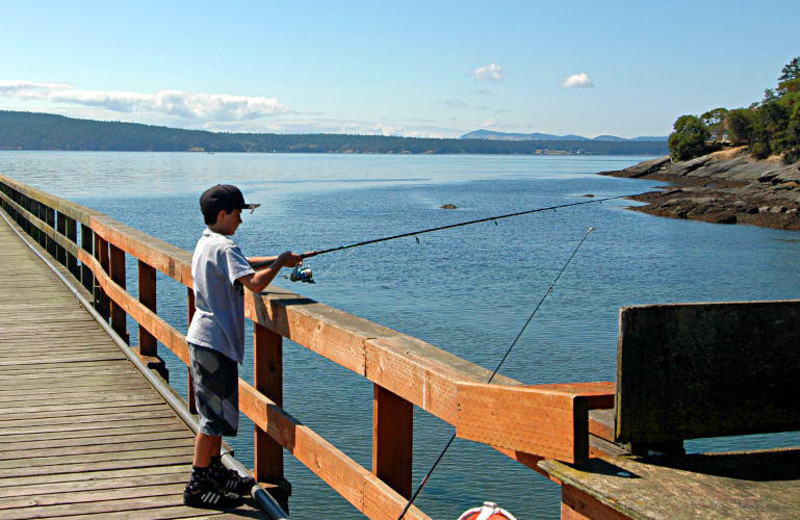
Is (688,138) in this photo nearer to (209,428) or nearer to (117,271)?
(117,271)

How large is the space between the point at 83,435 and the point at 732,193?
55.0m

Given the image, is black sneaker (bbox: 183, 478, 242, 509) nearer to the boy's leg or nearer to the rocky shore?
the boy's leg

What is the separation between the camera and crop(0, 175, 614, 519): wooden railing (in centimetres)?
188

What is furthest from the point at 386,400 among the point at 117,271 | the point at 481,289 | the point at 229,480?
the point at 481,289

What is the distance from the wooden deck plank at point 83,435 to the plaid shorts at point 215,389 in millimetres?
366

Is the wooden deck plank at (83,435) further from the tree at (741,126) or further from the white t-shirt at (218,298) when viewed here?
the tree at (741,126)

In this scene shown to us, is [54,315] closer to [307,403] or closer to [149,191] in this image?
[307,403]

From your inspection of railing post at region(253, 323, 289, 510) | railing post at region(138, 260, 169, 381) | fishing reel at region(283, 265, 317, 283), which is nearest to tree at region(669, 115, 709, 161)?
railing post at region(138, 260, 169, 381)

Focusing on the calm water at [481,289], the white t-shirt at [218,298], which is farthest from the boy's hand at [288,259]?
the calm water at [481,289]

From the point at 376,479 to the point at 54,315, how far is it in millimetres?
6469

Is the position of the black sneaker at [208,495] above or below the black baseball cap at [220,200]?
below

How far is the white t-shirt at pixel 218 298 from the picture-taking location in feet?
11.4

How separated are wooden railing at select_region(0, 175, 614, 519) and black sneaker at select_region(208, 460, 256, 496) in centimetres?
21

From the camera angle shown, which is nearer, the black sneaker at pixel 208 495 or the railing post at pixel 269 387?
the black sneaker at pixel 208 495
